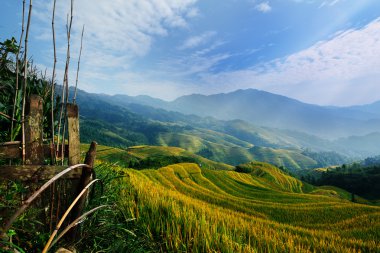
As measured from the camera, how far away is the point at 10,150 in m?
3.81

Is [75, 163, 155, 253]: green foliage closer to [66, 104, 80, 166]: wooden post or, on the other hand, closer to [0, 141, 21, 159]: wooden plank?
[66, 104, 80, 166]: wooden post

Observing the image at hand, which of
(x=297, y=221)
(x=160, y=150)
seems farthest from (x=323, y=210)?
(x=160, y=150)

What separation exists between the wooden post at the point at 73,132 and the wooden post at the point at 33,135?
0.45 meters

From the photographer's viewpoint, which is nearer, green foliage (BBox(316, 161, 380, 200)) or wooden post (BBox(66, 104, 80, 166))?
wooden post (BBox(66, 104, 80, 166))

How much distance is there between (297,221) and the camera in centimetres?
1634

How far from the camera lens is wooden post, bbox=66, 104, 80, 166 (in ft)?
13.1

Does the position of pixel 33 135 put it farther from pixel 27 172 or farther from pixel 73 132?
pixel 27 172

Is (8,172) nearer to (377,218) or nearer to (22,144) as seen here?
(22,144)

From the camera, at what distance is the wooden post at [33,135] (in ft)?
12.2

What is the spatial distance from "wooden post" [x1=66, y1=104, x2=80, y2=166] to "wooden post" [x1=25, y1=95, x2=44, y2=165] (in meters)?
0.45

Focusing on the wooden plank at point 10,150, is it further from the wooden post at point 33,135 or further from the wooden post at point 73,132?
the wooden post at point 73,132

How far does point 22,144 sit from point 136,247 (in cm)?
249

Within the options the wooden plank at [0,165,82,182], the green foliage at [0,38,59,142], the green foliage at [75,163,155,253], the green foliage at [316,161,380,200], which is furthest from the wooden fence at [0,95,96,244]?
the green foliage at [316,161,380,200]

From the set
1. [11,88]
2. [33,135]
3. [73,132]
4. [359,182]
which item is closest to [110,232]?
[73,132]
